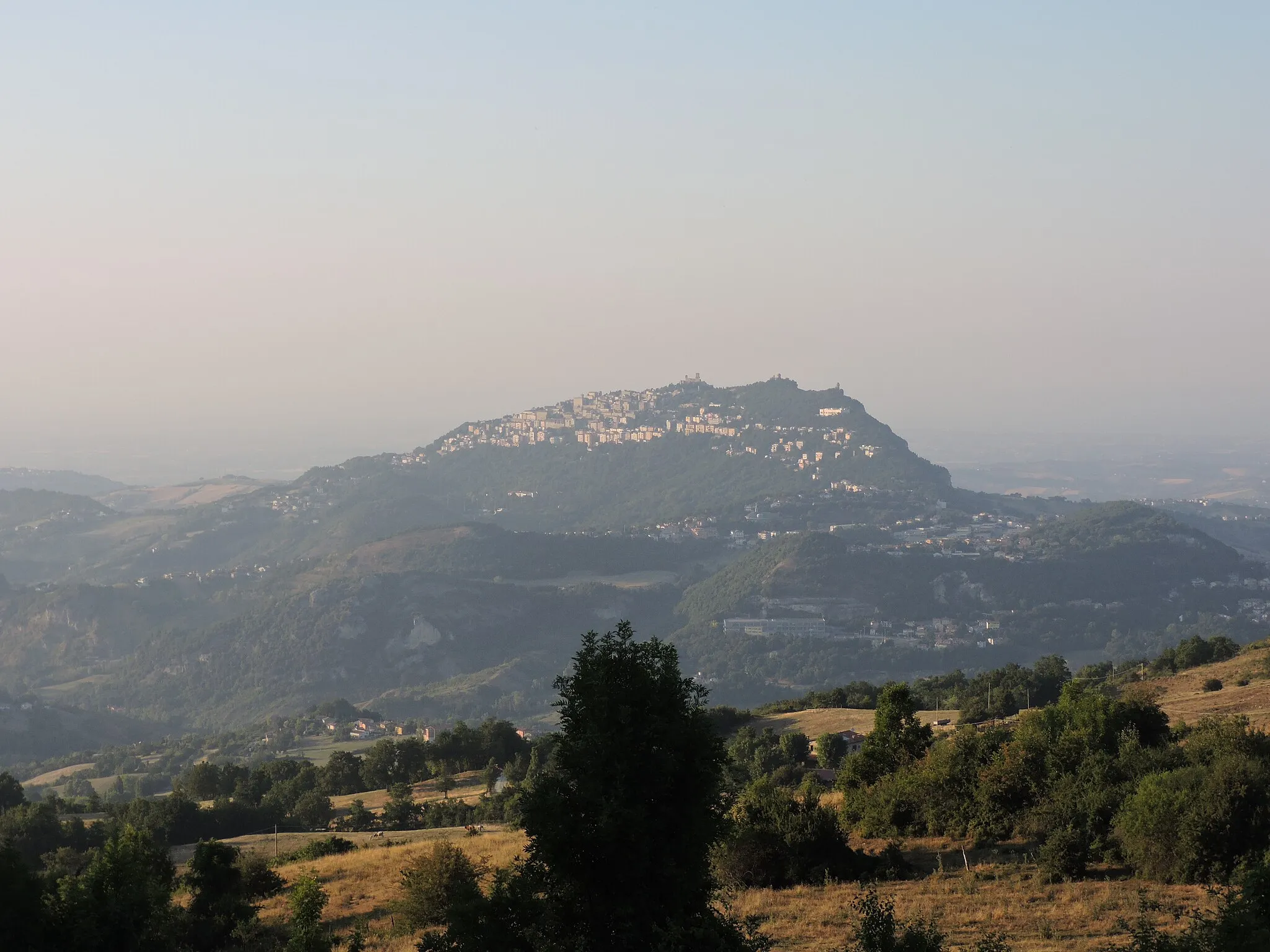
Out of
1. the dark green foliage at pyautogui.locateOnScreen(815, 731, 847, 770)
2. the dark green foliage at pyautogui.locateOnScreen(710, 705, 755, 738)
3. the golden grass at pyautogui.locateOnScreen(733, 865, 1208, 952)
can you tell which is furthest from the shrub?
the dark green foliage at pyautogui.locateOnScreen(710, 705, 755, 738)

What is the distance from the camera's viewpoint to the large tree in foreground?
17.5 m

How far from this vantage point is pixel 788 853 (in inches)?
1137

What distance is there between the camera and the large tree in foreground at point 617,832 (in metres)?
17.5

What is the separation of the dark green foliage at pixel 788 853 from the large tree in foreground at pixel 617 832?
33.8 ft

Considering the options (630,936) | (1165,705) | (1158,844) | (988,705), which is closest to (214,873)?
(630,936)

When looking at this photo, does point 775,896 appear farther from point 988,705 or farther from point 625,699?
point 988,705

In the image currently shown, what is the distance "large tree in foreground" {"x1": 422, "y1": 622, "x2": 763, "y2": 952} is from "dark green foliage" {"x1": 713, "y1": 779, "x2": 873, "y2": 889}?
33.8 feet

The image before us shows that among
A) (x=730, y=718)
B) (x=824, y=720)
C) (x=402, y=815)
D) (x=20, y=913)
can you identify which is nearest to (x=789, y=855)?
(x=20, y=913)

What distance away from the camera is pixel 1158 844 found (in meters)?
26.6

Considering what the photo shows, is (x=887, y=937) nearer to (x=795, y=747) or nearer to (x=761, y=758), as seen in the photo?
(x=761, y=758)

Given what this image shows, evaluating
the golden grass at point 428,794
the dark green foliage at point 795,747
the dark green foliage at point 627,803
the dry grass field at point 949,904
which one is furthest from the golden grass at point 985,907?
the golden grass at point 428,794

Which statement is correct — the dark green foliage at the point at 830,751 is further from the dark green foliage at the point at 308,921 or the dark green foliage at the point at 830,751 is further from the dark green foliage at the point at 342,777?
the dark green foliage at the point at 308,921

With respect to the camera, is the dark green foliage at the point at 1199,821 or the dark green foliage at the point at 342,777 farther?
the dark green foliage at the point at 342,777

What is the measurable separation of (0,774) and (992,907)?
6534 cm
